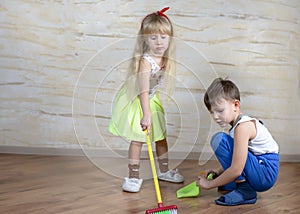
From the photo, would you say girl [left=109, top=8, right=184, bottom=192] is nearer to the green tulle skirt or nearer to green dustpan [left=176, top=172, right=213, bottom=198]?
the green tulle skirt

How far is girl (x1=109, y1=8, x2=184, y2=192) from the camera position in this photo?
5.08 feet

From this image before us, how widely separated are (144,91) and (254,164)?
44cm

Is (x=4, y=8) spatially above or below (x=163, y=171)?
above

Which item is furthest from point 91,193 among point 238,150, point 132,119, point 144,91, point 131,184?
point 238,150

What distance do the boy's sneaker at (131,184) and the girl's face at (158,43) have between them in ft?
1.55

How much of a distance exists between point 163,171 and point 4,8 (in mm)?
1137

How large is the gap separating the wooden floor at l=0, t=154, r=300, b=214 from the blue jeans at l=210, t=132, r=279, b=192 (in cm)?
8

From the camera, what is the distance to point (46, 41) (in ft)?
7.34

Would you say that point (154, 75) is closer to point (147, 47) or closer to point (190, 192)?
point (147, 47)

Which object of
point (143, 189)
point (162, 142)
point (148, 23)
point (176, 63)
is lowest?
point (143, 189)

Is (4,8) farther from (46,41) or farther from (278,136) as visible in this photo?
(278,136)

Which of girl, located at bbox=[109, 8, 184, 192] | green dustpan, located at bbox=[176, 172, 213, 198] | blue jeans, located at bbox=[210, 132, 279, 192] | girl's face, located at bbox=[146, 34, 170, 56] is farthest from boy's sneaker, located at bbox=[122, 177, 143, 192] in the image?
girl's face, located at bbox=[146, 34, 170, 56]

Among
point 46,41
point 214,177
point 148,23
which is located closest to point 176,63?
point 148,23

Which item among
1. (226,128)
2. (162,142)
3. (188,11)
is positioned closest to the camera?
(226,128)
